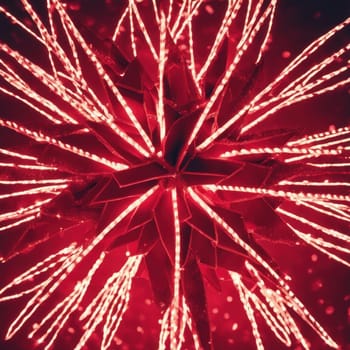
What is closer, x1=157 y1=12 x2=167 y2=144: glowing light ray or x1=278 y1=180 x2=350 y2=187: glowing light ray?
x1=157 y1=12 x2=167 y2=144: glowing light ray

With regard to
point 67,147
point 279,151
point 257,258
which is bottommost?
point 257,258

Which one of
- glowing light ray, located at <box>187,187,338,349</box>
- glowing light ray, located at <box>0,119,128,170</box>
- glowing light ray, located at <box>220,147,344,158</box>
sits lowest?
glowing light ray, located at <box>187,187,338,349</box>

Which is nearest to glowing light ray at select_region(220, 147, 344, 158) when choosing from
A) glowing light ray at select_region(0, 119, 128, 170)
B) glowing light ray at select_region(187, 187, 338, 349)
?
glowing light ray at select_region(187, 187, 338, 349)

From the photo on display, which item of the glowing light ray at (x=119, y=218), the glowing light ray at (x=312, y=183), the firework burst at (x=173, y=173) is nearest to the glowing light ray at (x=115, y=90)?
the firework burst at (x=173, y=173)

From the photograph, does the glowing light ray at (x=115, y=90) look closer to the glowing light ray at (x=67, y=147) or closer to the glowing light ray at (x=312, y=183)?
the glowing light ray at (x=67, y=147)

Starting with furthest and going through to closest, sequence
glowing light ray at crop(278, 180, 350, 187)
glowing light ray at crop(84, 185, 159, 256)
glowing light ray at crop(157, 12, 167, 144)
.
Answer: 1. glowing light ray at crop(278, 180, 350, 187)
2. glowing light ray at crop(84, 185, 159, 256)
3. glowing light ray at crop(157, 12, 167, 144)

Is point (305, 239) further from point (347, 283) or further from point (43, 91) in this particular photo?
point (43, 91)

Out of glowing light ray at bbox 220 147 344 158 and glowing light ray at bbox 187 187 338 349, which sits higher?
glowing light ray at bbox 220 147 344 158

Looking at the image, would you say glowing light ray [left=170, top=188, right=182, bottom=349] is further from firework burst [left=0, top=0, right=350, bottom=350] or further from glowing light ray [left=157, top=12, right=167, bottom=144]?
glowing light ray [left=157, top=12, right=167, bottom=144]

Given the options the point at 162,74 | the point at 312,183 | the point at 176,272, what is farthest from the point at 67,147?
the point at 312,183

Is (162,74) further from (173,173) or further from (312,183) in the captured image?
(312,183)

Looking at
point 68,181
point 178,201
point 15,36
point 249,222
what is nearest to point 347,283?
point 249,222
